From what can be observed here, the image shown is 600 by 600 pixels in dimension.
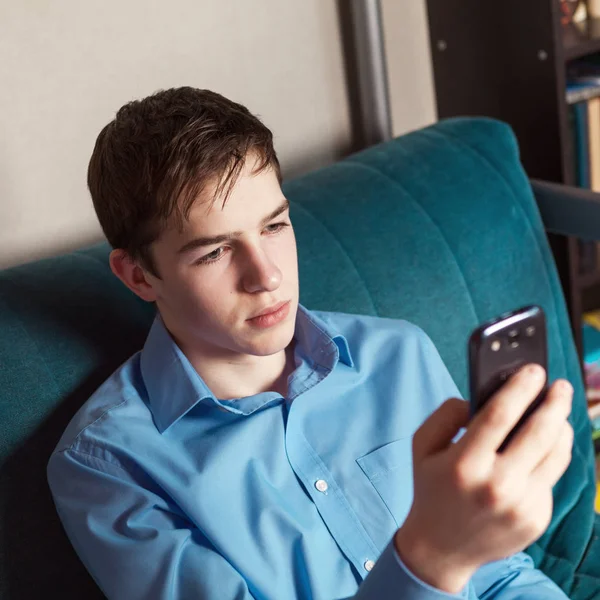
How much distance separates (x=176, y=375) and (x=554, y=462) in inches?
20.0

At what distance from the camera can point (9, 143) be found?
1.37 m

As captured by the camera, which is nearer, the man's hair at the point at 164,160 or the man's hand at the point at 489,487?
the man's hand at the point at 489,487

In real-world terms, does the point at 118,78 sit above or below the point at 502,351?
above

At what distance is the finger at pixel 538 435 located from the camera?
25.7 inches

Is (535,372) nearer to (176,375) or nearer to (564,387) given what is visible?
(564,387)

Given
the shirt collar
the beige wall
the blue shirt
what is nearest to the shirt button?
the blue shirt

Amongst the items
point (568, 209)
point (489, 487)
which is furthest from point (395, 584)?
point (568, 209)

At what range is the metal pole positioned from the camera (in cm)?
170

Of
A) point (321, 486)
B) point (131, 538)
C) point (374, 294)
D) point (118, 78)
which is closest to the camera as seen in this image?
point (131, 538)

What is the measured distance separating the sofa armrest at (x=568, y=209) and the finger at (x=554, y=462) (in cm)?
89

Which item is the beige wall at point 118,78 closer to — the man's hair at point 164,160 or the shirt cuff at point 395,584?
the man's hair at point 164,160

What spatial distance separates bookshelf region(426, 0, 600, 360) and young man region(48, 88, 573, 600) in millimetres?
724

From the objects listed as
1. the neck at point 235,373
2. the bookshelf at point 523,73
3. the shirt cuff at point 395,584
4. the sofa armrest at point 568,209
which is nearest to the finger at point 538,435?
the shirt cuff at point 395,584

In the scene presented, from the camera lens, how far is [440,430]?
72 cm
